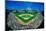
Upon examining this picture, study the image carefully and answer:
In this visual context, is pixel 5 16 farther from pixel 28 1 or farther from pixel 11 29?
pixel 28 1

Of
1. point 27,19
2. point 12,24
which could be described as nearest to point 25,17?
point 27,19

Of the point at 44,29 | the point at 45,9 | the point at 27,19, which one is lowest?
the point at 44,29

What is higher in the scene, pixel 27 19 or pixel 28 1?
pixel 28 1

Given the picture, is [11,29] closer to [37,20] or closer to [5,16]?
[5,16]

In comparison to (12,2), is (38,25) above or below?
below

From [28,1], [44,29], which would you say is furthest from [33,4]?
[44,29]

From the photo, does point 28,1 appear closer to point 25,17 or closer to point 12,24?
point 25,17

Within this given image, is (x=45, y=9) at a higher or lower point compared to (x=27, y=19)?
higher

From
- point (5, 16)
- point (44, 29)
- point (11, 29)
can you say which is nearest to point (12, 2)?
point (5, 16)
